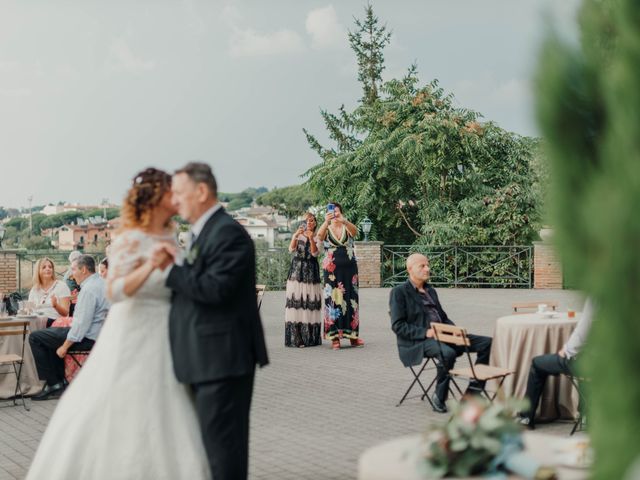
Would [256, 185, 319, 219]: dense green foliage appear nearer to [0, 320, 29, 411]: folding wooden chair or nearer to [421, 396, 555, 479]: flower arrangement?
[0, 320, 29, 411]: folding wooden chair

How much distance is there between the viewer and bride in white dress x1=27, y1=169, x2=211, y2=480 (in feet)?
17.9

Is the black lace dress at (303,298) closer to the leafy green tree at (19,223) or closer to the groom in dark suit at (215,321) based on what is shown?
the groom in dark suit at (215,321)

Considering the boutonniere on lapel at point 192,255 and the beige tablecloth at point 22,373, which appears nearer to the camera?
the boutonniere on lapel at point 192,255

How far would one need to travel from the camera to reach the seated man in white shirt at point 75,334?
10.2m

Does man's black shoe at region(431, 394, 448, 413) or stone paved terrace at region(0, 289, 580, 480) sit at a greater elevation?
man's black shoe at region(431, 394, 448, 413)

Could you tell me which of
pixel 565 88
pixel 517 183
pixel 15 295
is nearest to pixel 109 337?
pixel 565 88

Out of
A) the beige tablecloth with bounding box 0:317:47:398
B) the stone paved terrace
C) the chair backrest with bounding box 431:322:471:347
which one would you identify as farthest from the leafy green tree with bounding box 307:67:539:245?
the chair backrest with bounding box 431:322:471:347

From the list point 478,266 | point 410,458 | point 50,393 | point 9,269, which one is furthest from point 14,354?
point 478,266

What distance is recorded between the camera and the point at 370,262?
29.1 meters

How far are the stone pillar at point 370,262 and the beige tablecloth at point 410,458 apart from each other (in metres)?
24.5

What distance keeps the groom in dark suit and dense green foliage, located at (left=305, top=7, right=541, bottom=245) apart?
2502 cm

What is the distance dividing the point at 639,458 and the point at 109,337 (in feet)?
12.9

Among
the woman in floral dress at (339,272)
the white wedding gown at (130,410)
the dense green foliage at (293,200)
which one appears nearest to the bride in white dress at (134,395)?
the white wedding gown at (130,410)

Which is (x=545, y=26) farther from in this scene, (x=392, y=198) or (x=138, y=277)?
(x=392, y=198)
